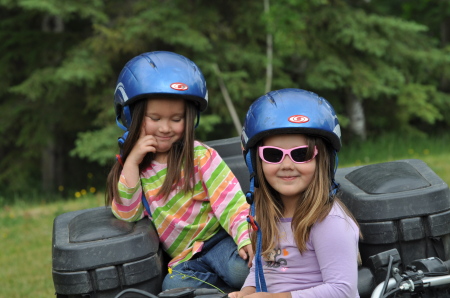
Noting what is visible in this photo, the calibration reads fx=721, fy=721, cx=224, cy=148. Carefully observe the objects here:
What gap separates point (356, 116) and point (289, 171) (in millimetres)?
11198

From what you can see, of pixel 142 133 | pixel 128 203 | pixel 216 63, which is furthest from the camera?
pixel 216 63

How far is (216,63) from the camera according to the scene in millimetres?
12219

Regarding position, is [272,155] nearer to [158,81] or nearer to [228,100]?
[158,81]

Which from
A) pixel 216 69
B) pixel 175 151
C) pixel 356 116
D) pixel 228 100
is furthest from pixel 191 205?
pixel 356 116

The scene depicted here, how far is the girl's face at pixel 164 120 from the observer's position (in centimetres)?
410

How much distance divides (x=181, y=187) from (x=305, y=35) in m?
9.14

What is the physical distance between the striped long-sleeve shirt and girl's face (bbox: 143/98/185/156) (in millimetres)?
193

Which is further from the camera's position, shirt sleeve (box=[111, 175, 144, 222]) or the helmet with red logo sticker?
shirt sleeve (box=[111, 175, 144, 222])

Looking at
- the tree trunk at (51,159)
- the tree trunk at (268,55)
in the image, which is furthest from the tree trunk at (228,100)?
the tree trunk at (51,159)

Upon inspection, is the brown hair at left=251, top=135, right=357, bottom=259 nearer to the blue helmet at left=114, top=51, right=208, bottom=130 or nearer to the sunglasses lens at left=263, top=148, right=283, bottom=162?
the sunglasses lens at left=263, top=148, right=283, bottom=162

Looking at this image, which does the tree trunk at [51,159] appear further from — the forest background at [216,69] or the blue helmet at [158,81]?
the blue helmet at [158,81]

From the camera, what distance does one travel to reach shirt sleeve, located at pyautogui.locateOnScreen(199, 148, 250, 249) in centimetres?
407

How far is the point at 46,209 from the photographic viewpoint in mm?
10195

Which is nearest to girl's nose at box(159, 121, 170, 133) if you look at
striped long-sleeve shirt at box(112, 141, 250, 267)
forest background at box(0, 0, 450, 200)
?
striped long-sleeve shirt at box(112, 141, 250, 267)
